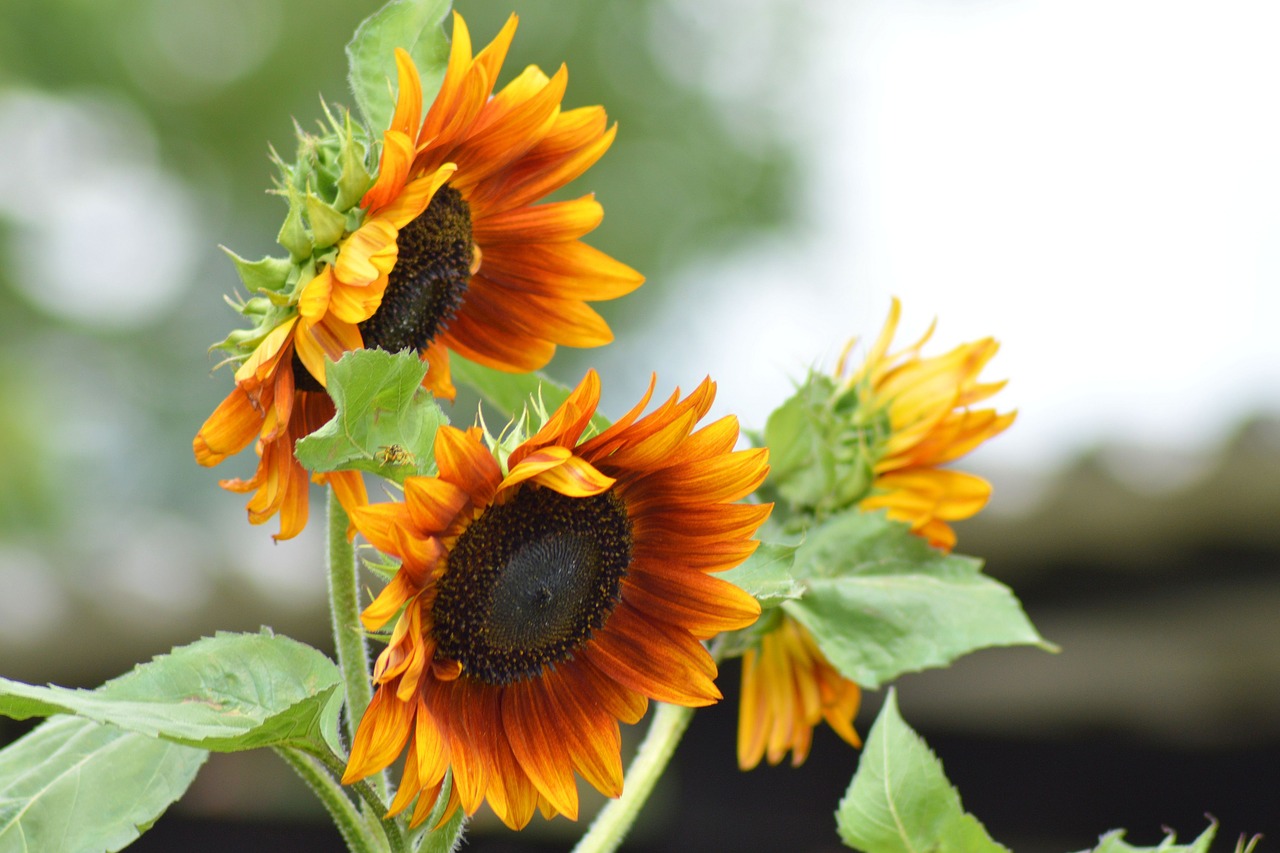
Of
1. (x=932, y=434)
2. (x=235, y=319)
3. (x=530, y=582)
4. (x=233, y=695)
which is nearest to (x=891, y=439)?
(x=932, y=434)

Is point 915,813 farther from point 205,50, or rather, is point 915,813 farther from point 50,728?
point 205,50

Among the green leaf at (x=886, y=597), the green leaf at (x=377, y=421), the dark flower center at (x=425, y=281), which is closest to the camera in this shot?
the green leaf at (x=377, y=421)

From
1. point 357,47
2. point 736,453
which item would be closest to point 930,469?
point 736,453

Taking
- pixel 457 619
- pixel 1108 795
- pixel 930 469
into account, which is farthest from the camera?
pixel 1108 795

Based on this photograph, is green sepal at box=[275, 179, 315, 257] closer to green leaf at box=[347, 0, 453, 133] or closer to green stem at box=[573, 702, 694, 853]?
green leaf at box=[347, 0, 453, 133]

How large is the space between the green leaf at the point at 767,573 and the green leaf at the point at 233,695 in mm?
168

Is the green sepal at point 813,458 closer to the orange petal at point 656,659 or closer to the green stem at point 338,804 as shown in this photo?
the orange petal at point 656,659

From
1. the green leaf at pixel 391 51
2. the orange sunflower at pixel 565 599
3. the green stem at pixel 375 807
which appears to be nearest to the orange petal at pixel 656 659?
the orange sunflower at pixel 565 599

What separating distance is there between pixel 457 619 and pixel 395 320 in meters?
0.13

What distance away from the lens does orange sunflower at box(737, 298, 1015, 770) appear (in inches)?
27.4

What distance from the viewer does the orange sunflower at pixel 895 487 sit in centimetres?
70

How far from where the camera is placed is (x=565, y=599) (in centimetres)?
53

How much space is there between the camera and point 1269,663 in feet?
5.26

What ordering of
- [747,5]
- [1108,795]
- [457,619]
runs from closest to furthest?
[457,619]
[1108,795]
[747,5]
